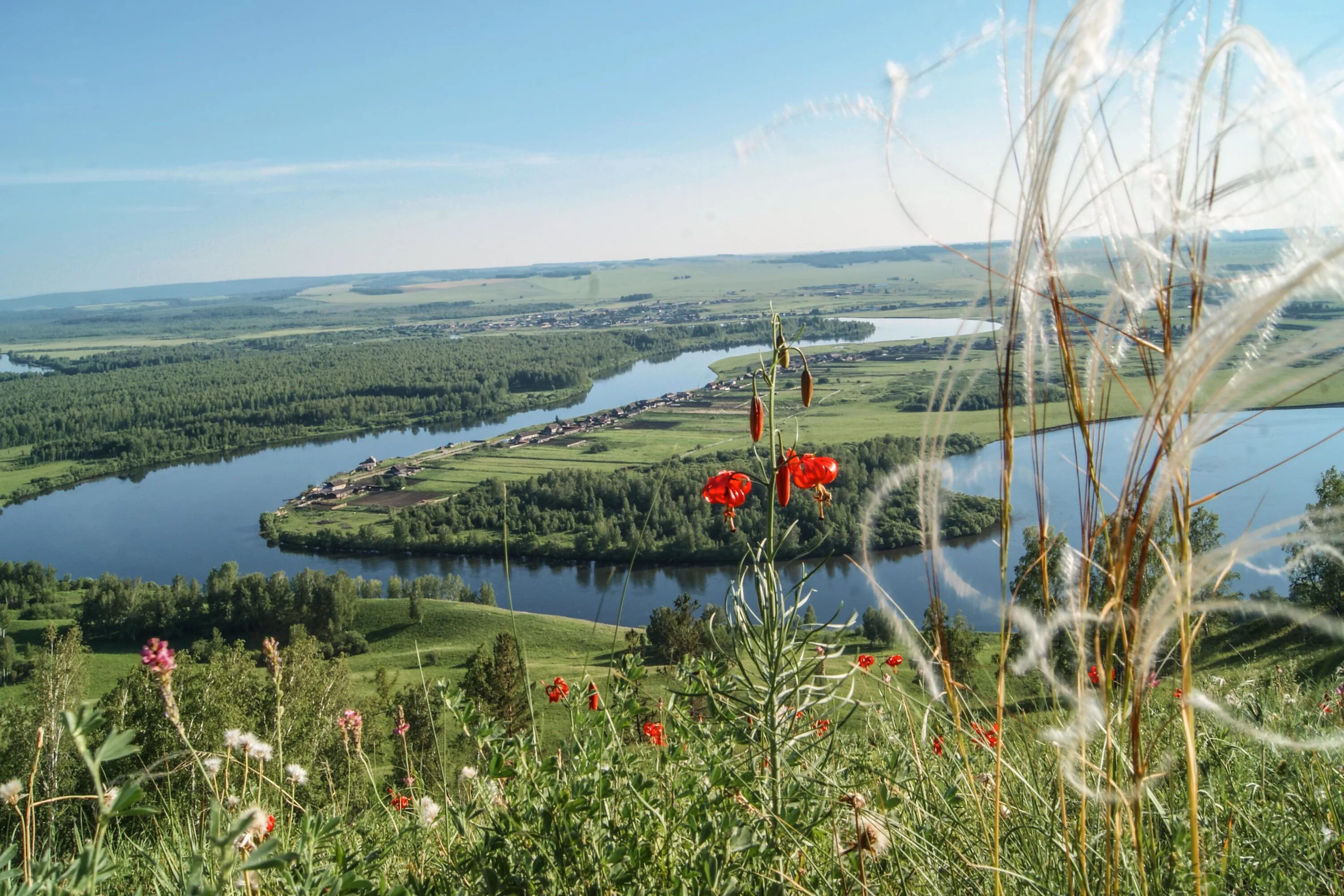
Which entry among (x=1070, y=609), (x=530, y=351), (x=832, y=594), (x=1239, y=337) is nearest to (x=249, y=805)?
(x=1070, y=609)

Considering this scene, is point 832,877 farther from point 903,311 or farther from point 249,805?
point 903,311

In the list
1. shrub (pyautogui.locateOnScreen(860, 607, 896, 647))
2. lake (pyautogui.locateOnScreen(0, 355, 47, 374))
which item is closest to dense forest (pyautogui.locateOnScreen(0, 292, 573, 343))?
lake (pyautogui.locateOnScreen(0, 355, 47, 374))

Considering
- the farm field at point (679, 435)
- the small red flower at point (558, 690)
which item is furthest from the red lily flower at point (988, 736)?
the farm field at point (679, 435)

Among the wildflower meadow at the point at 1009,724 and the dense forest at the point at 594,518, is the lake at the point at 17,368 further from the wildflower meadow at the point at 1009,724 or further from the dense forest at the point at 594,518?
the wildflower meadow at the point at 1009,724

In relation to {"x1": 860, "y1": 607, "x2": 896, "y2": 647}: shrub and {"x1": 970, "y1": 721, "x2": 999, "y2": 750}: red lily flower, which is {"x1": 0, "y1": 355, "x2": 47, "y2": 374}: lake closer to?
{"x1": 860, "y1": 607, "x2": 896, "y2": 647}: shrub

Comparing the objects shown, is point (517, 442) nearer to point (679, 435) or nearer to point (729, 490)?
point (679, 435)

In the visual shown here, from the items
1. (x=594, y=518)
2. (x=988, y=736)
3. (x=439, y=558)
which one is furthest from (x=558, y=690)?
(x=439, y=558)
